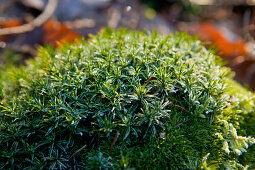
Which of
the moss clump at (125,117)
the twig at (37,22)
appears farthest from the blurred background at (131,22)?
the moss clump at (125,117)

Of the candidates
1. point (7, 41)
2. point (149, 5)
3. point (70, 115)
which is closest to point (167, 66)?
point (70, 115)

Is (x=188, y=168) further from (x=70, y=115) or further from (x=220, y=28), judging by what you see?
(x=220, y=28)

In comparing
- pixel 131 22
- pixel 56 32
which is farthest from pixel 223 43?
pixel 56 32

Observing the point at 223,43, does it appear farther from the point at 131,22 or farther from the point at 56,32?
the point at 56,32

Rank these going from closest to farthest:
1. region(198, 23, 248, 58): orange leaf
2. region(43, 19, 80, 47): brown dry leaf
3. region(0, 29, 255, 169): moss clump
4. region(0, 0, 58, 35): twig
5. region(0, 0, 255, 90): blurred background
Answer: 1. region(0, 29, 255, 169): moss clump
2. region(0, 0, 58, 35): twig
3. region(0, 0, 255, 90): blurred background
4. region(43, 19, 80, 47): brown dry leaf
5. region(198, 23, 248, 58): orange leaf

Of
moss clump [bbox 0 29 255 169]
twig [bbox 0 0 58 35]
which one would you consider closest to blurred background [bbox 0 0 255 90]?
→ twig [bbox 0 0 58 35]

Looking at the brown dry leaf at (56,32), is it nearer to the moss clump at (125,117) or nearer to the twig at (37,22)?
the twig at (37,22)

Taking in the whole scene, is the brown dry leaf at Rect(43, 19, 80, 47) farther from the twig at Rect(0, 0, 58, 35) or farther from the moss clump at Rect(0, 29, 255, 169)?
the moss clump at Rect(0, 29, 255, 169)
